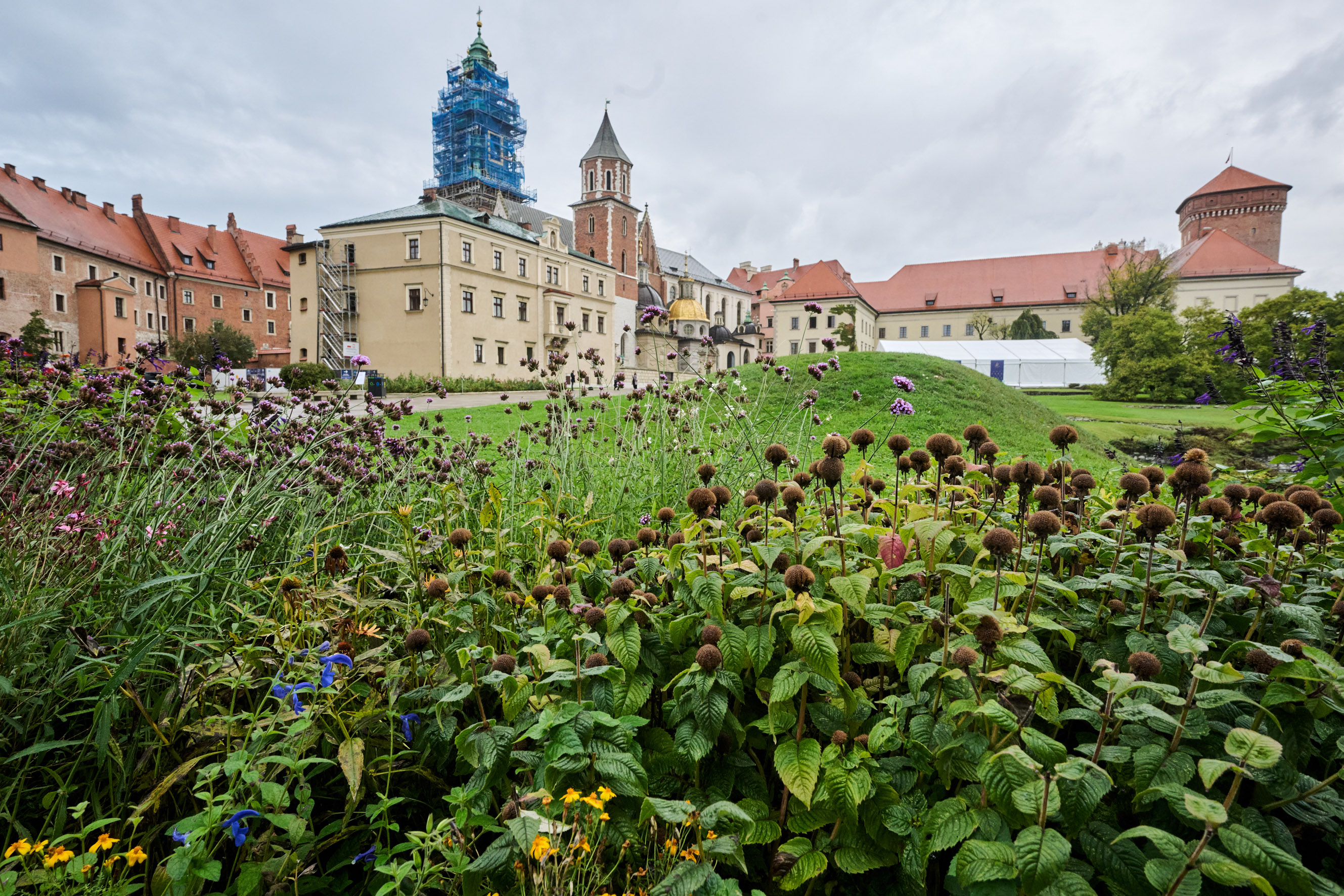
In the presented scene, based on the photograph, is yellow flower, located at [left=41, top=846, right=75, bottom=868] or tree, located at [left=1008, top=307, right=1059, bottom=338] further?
tree, located at [left=1008, top=307, right=1059, bottom=338]

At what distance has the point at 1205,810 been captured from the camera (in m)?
0.92

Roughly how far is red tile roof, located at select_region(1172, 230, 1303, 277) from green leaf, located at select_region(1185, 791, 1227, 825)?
71.3 m

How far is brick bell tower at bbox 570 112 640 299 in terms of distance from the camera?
165 ft

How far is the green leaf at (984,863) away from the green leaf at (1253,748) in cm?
41

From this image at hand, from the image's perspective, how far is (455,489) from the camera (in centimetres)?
283

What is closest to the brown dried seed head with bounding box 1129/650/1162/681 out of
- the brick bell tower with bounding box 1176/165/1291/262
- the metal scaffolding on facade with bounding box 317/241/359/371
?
the metal scaffolding on facade with bounding box 317/241/359/371

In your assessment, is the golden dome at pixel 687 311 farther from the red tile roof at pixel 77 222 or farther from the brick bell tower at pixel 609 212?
the red tile roof at pixel 77 222

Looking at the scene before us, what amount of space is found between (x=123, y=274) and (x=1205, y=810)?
2126 inches

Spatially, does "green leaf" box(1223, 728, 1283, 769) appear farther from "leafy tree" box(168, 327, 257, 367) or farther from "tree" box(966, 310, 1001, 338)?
"tree" box(966, 310, 1001, 338)

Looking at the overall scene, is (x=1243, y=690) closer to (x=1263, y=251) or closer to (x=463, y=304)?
(x=463, y=304)

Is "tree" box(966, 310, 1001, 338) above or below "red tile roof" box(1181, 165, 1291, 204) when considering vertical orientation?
below

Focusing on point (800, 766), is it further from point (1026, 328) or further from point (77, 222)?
point (1026, 328)

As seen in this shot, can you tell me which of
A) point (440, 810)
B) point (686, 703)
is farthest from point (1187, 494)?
point (440, 810)

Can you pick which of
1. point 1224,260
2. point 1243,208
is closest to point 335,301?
point 1224,260
